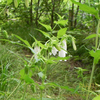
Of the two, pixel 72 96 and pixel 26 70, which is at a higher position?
pixel 26 70

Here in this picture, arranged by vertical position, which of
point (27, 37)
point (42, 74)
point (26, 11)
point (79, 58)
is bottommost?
point (79, 58)

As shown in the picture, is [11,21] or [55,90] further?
[11,21]

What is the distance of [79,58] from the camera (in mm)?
2791

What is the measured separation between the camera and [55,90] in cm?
194

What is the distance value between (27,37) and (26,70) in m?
2.79

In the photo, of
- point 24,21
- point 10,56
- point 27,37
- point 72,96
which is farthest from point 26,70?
point 24,21

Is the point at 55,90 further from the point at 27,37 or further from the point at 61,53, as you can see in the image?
the point at 27,37

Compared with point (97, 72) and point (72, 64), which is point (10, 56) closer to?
point (72, 64)

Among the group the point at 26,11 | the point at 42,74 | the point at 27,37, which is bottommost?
the point at 27,37

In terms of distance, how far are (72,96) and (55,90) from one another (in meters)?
0.23

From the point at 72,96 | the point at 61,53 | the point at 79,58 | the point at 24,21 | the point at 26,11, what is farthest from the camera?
the point at 24,21

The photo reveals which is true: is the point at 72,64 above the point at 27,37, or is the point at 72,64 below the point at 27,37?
below

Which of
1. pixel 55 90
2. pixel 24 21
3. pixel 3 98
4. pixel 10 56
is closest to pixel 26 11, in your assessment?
pixel 24 21

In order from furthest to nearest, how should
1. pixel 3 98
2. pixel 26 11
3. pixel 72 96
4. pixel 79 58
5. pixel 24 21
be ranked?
pixel 24 21 → pixel 26 11 → pixel 79 58 → pixel 72 96 → pixel 3 98
